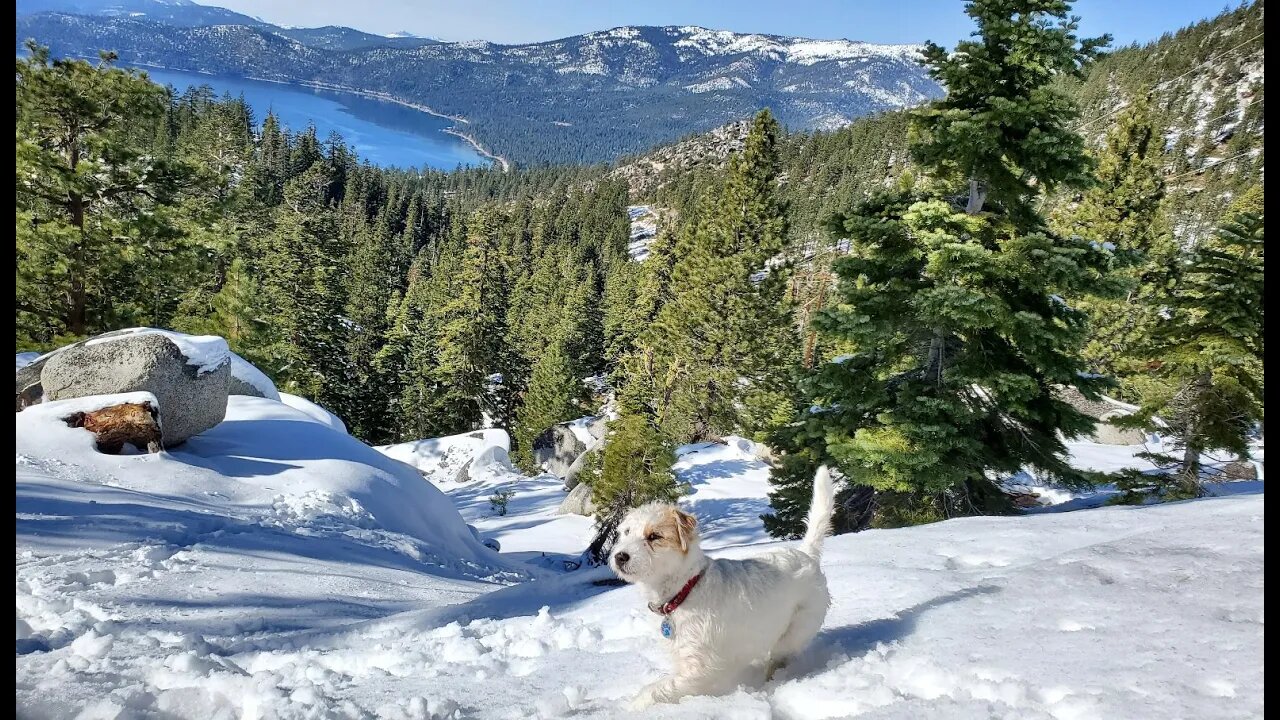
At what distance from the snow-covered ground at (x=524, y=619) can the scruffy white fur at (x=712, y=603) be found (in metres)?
0.17

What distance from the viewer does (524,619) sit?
5301 mm

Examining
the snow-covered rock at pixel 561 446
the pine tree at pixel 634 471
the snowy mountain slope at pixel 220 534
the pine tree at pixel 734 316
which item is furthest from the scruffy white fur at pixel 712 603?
the snow-covered rock at pixel 561 446

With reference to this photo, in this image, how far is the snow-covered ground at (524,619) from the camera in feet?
10.1

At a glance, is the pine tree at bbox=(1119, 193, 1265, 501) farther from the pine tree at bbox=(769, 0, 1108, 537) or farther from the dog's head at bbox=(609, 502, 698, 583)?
the dog's head at bbox=(609, 502, 698, 583)

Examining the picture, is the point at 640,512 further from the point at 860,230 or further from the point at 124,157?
the point at 124,157

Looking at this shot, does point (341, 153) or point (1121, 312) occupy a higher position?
point (341, 153)

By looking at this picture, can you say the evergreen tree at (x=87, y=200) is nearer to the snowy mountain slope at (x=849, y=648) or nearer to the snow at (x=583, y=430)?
the snowy mountain slope at (x=849, y=648)

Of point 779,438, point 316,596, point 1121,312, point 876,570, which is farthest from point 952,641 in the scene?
point 1121,312

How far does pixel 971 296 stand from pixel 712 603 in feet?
21.2

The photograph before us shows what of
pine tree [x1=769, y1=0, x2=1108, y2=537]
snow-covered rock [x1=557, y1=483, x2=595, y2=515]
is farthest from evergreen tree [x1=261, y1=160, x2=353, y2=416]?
pine tree [x1=769, y1=0, x2=1108, y2=537]

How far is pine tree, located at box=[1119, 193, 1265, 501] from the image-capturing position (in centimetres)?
869

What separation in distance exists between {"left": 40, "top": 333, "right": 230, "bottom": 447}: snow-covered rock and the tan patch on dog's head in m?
7.44

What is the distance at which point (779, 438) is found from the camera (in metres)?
11.9

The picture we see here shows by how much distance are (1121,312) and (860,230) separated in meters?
23.3
